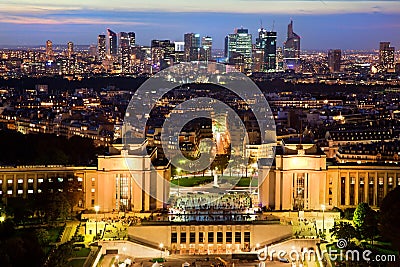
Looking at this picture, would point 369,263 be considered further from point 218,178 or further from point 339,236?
point 218,178

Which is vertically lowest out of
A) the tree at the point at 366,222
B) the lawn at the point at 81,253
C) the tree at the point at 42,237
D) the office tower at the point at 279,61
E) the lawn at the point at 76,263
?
the lawn at the point at 76,263

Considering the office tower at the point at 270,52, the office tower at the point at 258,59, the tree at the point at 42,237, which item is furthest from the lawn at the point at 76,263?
the office tower at the point at 270,52

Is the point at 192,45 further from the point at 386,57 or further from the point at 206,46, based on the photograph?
the point at 386,57

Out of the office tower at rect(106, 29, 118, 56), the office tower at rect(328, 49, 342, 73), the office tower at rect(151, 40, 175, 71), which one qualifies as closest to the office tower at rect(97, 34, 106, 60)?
the office tower at rect(106, 29, 118, 56)

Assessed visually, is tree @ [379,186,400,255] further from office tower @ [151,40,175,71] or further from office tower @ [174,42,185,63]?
office tower @ [151,40,175,71]

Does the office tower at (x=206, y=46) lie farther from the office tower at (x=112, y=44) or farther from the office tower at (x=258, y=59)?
the office tower at (x=112, y=44)

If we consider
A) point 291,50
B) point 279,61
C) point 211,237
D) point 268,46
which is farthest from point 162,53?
point 211,237
